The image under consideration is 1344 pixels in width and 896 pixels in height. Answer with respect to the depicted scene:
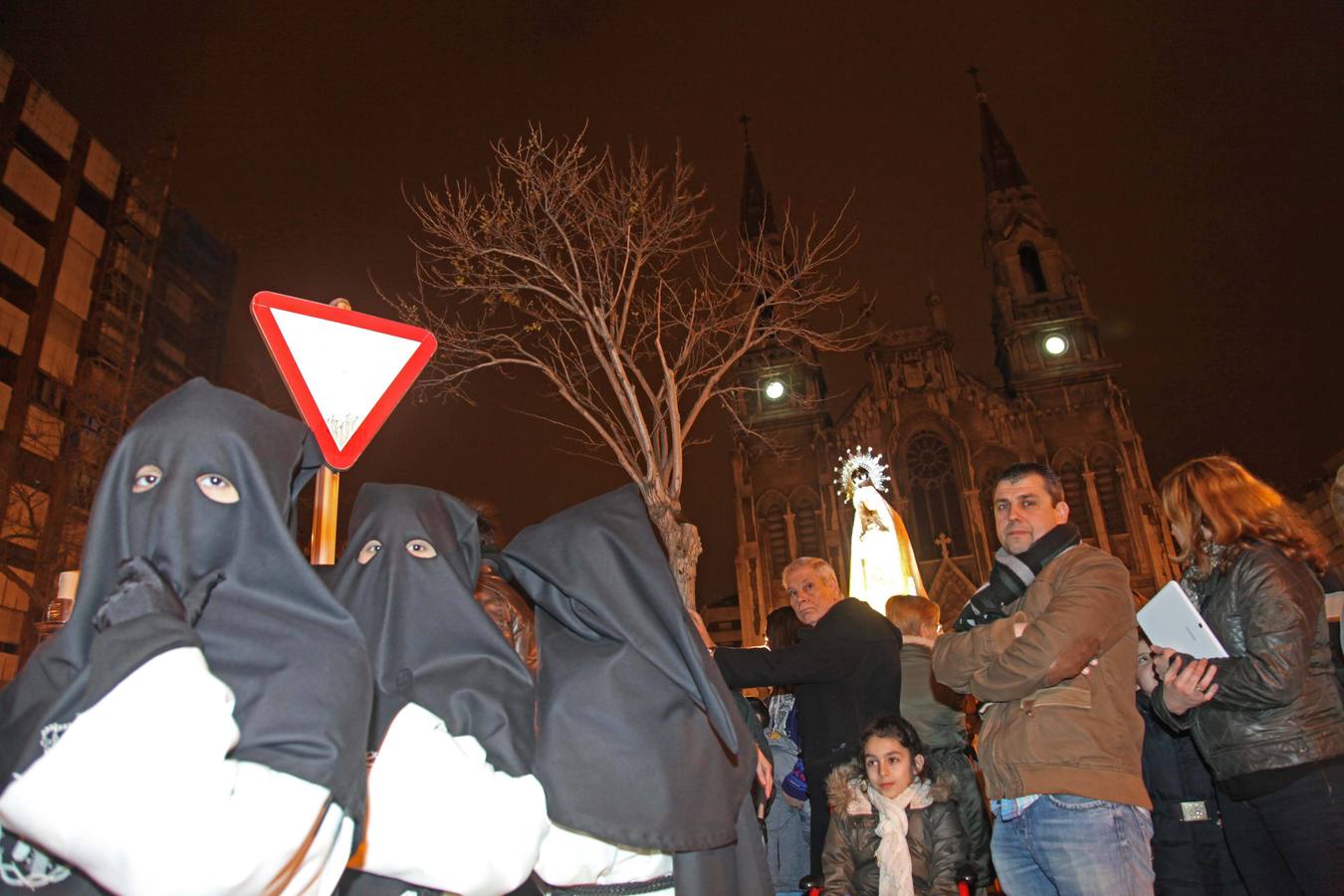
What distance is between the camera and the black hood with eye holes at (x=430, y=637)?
1932 millimetres

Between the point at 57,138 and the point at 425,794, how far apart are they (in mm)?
33998

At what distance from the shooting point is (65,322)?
27172mm

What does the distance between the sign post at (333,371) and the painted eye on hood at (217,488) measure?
129 cm

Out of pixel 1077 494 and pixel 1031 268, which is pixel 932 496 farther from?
pixel 1031 268

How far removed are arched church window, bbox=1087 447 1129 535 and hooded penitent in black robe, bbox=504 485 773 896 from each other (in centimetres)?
3579

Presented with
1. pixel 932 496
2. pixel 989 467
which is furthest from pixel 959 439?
pixel 932 496

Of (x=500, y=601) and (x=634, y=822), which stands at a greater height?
(x=500, y=601)

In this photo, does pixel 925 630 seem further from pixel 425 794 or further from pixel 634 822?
pixel 425 794

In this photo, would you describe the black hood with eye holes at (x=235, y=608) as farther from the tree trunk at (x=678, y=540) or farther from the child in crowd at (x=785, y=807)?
the tree trunk at (x=678, y=540)

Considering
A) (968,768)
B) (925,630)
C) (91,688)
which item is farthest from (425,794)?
(925,630)

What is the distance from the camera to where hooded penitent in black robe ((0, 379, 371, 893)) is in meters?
1.22

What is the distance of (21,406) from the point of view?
24844mm

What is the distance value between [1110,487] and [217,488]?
124 feet

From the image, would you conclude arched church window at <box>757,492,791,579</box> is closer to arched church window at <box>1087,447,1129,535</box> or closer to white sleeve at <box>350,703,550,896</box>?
arched church window at <box>1087,447,1129,535</box>
